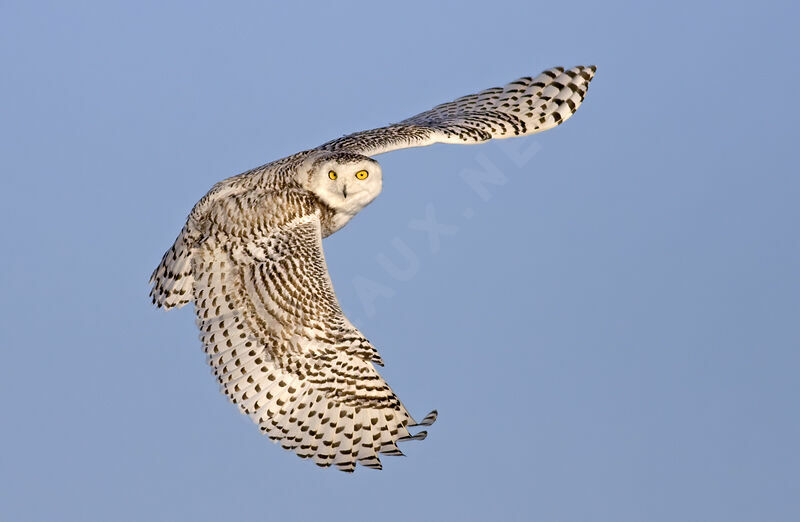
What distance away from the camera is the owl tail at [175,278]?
11.4 metres

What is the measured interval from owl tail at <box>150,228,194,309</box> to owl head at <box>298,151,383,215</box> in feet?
4.54

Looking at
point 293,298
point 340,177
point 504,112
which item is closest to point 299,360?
point 293,298

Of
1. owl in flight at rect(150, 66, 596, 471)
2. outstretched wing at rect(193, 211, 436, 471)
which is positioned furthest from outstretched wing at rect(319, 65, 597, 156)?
outstretched wing at rect(193, 211, 436, 471)

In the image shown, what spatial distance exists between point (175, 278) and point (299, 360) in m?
1.94

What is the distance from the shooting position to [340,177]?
11.0m

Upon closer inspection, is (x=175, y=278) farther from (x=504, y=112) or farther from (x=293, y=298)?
(x=504, y=112)

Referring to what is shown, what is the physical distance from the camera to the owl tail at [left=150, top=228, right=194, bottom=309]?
11.4m

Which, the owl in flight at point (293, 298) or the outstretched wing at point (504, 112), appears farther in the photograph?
the outstretched wing at point (504, 112)

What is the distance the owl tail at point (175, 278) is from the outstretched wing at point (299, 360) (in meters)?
0.72

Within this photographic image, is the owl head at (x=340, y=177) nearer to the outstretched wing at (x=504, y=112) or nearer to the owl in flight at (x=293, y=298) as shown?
the owl in flight at (x=293, y=298)

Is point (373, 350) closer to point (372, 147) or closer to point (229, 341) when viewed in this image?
point (229, 341)

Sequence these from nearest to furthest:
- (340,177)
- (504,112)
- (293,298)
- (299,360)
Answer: (299,360), (293,298), (340,177), (504,112)

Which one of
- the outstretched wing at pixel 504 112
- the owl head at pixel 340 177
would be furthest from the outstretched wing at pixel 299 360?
the outstretched wing at pixel 504 112

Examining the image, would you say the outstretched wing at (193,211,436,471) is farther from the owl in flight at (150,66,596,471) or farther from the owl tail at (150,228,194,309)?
the owl tail at (150,228,194,309)
